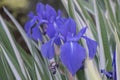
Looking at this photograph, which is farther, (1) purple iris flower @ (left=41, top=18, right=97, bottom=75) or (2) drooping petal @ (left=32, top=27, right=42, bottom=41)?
(2) drooping petal @ (left=32, top=27, right=42, bottom=41)

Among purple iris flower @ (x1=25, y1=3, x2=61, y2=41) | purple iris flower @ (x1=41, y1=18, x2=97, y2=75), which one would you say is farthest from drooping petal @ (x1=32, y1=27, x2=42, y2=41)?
purple iris flower @ (x1=41, y1=18, x2=97, y2=75)

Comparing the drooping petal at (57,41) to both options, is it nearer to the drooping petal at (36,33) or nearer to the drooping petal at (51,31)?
the drooping petal at (51,31)

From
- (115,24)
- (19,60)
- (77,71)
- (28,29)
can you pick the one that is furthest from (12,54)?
(77,71)

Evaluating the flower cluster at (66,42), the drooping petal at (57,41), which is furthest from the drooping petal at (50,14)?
the drooping petal at (57,41)

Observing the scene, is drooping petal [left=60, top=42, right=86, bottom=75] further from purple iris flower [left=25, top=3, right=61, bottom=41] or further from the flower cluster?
purple iris flower [left=25, top=3, right=61, bottom=41]

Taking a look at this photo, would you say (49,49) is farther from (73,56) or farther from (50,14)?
(50,14)

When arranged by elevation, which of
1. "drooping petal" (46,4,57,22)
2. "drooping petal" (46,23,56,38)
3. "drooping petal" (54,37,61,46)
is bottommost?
"drooping petal" (54,37,61,46)

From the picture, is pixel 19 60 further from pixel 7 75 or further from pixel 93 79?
pixel 93 79

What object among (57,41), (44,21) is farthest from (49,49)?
(44,21)
